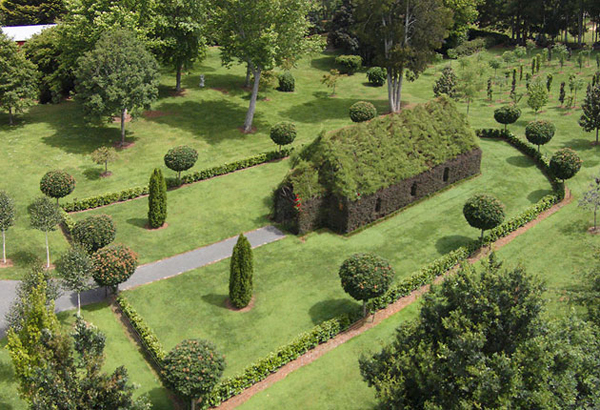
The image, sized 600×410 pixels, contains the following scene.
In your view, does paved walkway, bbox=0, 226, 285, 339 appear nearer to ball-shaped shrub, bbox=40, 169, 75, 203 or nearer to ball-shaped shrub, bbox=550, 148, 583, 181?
ball-shaped shrub, bbox=40, 169, 75, 203

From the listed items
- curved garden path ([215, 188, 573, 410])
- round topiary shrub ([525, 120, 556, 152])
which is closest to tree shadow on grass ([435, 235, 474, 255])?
curved garden path ([215, 188, 573, 410])

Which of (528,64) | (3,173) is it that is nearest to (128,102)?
(3,173)

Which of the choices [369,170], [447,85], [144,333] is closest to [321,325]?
[144,333]

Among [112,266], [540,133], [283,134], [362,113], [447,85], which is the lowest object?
[112,266]

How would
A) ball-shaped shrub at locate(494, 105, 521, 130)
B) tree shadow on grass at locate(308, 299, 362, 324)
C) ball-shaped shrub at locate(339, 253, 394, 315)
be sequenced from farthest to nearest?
ball-shaped shrub at locate(494, 105, 521, 130)
tree shadow on grass at locate(308, 299, 362, 324)
ball-shaped shrub at locate(339, 253, 394, 315)

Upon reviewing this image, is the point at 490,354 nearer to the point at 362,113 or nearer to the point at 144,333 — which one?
the point at 144,333

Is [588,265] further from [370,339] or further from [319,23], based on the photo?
[319,23]

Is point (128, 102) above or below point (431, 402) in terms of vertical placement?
above
